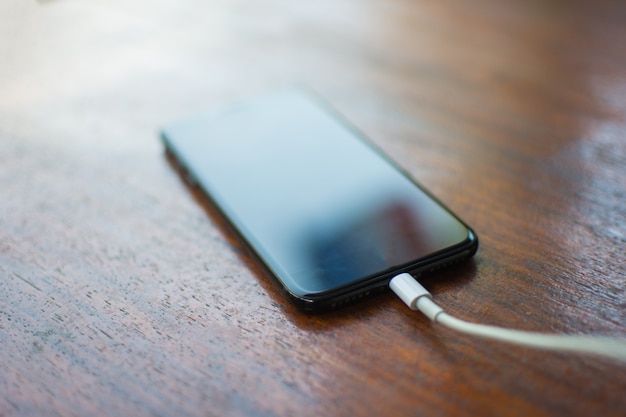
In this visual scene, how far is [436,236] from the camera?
21.1 inches

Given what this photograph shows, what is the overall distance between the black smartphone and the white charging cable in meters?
0.02

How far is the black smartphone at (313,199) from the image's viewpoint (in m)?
0.51

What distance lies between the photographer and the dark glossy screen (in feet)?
1.70

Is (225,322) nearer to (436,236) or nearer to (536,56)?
(436,236)

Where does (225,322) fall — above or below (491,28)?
below

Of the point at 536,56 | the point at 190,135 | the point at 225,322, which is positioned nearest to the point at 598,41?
Answer: the point at 536,56

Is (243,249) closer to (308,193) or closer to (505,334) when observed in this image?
(308,193)

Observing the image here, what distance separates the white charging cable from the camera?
1.50ft

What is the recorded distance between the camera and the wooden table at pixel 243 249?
1.46 ft

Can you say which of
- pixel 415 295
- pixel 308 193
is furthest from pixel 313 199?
pixel 415 295

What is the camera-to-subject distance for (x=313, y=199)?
0.59 m

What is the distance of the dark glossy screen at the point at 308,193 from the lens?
0.52 metres

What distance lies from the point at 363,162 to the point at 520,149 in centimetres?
18

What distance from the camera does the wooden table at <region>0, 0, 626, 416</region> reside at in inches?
17.5
